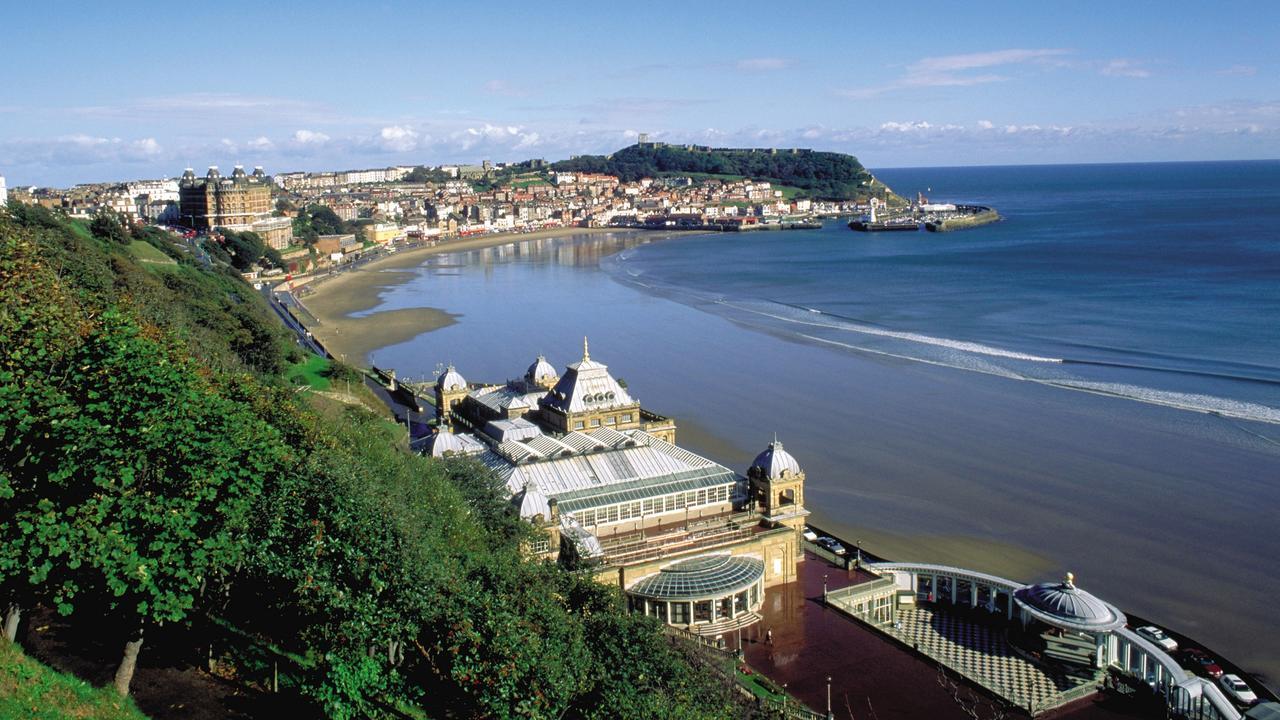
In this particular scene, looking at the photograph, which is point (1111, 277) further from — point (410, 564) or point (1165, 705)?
point (410, 564)

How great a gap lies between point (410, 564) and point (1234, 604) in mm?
23325

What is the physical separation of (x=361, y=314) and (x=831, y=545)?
2367 inches

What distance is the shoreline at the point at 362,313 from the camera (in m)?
69.9

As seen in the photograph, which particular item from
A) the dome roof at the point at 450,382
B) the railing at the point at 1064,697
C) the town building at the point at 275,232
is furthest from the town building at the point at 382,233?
the railing at the point at 1064,697

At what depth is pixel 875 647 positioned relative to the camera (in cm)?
2466

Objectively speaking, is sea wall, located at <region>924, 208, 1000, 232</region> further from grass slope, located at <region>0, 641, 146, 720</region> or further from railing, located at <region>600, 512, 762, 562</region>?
grass slope, located at <region>0, 641, 146, 720</region>

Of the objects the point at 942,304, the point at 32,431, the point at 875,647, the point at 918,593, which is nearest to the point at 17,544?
the point at 32,431

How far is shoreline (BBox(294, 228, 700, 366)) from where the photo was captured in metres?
69.9

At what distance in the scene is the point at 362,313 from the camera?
83.7 meters

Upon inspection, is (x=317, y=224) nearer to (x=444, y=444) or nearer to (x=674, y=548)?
(x=444, y=444)

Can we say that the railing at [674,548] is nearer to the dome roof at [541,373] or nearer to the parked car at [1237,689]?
the parked car at [1237,689]

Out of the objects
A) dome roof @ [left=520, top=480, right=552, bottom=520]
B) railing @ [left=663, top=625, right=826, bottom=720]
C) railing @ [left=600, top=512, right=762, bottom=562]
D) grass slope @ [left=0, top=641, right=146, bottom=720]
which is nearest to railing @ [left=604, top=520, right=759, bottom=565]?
railing @ [left=600, top=512, right=762, bottom=562]

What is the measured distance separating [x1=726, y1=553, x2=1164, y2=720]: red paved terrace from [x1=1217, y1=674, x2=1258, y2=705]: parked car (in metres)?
2.57

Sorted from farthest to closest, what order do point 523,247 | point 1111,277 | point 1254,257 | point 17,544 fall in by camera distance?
point 523,247, point 1254,257, point 1111,277, point 17,544
